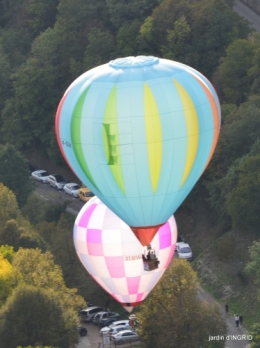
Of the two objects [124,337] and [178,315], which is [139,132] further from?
[124,337]

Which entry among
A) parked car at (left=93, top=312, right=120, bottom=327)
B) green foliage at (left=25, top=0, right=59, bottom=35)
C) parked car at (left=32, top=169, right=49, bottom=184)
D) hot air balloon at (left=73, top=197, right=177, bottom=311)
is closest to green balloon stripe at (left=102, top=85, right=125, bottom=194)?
hot air balloon at (left=73, top=197, right=177, bottom=311)

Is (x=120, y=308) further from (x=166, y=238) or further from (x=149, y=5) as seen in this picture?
(x=149, y=5)

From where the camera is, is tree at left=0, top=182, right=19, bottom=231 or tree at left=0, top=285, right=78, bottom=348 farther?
tree at left=0, top=182, right=19, bottom=231

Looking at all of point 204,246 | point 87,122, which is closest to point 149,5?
point 204,246

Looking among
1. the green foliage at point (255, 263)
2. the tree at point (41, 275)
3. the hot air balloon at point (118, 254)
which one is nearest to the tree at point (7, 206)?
the tree at point (41, 275)

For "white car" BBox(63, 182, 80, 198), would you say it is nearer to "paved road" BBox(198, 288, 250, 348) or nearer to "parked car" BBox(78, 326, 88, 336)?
"parked car" BBox(78, 326, 88, 336)

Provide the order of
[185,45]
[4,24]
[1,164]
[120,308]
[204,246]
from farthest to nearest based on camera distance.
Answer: [4,24] < [185,45] < [1,164] < [204,246] < [120,308]
